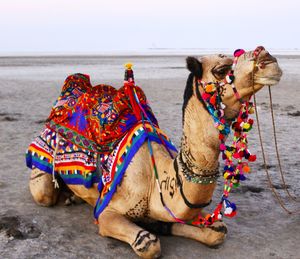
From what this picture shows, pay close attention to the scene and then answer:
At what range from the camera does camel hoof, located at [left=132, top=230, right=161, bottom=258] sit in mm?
3688

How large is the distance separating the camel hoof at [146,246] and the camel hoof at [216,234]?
48 centimetres

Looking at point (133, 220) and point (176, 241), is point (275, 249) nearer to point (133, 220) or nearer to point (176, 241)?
point (176, 241)

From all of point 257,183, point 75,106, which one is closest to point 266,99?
point 257,183

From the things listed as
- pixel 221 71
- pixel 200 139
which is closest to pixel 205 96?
pixel 221 71

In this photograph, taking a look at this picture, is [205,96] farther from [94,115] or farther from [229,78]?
[94,115]

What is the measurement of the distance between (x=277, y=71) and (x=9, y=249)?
252 cm

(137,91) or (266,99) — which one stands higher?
(137,91)

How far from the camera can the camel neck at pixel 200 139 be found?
317 cm

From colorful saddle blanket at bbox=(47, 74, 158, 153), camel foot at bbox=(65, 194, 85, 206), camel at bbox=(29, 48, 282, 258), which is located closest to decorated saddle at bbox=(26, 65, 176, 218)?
colorful saddle blanket at bbox=(47, 74, 158, 153)

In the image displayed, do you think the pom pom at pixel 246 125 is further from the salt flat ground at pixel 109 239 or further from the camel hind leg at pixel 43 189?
the camel hind leg at pixel 43 189

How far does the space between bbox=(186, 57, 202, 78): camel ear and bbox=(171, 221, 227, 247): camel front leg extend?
143 centimetres

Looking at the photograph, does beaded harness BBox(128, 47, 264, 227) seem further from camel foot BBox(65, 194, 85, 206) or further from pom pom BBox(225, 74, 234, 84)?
camel foot BBox(65, 194, 85, 206)

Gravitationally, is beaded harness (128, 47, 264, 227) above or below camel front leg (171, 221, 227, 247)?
above

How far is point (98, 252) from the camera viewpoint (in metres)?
3.97
